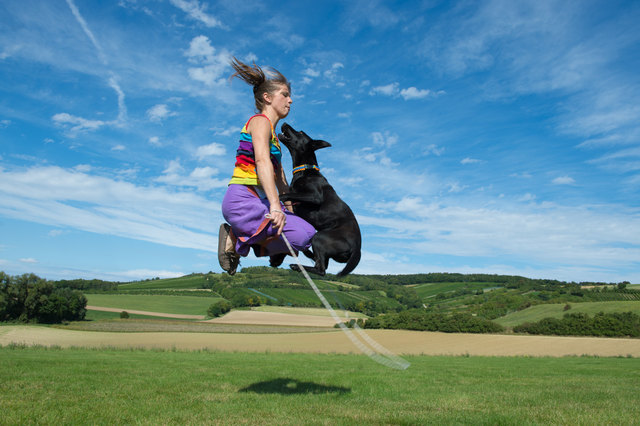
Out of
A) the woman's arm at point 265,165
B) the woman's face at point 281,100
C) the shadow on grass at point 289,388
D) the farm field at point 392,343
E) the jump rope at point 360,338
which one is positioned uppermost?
the woman's face at point 281,100

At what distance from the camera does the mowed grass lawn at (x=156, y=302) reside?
8411 cm

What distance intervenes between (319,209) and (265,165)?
2.28ft

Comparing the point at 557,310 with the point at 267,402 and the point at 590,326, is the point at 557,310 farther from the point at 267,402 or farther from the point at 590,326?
the point at 267,402

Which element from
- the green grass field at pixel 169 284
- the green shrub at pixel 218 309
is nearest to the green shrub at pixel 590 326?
the green shrub at pixel 218 309

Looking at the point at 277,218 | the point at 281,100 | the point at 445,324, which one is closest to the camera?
the point at 277,218

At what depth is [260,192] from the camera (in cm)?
440

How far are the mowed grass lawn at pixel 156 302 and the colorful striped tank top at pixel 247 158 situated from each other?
3278 inches

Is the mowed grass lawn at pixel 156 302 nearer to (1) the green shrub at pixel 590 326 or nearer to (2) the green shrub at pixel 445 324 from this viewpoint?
(2) the green shrub at pixel 445 324

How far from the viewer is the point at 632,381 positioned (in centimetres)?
1889

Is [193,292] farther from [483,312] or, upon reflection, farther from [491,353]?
[491,353]

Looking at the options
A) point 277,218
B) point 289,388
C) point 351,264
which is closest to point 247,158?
point 277,218

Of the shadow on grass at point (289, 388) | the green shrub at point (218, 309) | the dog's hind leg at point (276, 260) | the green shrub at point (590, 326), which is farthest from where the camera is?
the green shrub at point (218, 309)

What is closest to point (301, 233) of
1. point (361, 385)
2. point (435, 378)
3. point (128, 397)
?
point (128, 397)

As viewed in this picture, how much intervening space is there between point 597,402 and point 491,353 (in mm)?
34609
